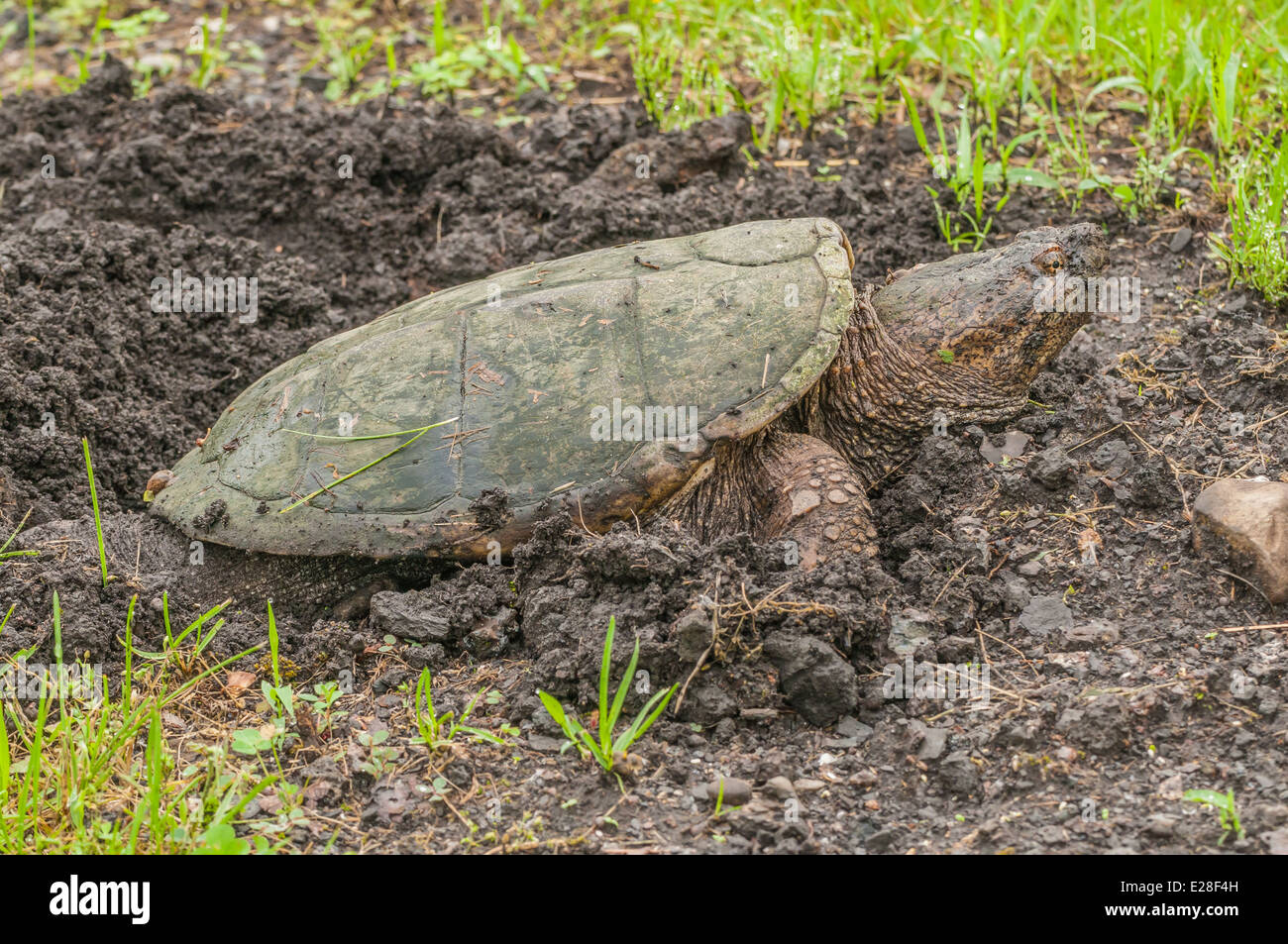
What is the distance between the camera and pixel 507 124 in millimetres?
5668

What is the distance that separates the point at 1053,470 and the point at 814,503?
0.76 meters

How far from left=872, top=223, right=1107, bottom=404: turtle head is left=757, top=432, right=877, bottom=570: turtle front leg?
0.60 metres

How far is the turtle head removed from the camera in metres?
3.68

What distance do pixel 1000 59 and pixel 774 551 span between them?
3.35 metres

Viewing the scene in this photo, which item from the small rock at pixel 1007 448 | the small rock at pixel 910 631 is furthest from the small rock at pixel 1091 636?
the small rock at pixel 1007 448

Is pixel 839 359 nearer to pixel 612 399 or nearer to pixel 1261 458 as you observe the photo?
pixel 612 399

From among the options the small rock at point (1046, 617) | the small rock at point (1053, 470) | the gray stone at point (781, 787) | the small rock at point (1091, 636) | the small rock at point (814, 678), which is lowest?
the gray stone at point (781, 787)

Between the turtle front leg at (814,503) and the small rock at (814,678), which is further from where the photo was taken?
A: the turtle front leg at (814,503)

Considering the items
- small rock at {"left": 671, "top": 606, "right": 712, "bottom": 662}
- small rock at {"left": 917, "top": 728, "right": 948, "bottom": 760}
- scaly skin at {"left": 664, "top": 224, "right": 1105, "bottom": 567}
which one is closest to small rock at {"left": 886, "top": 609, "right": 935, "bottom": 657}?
small rock at {"left": 917, "top": 728, "right": 948, "bottom": 760}

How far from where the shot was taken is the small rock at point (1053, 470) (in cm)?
336

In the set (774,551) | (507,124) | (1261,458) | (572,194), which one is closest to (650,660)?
(774,551)

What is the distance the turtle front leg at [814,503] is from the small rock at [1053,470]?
1.77ft

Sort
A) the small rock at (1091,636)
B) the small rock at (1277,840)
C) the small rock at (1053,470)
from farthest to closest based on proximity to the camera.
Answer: the small rock at (1053,470) < the small rock at (1091,636) < the small rock at (1277,840)

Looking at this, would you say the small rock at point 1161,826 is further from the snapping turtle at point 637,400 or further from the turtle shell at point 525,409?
the turtle shell at point 525,409
